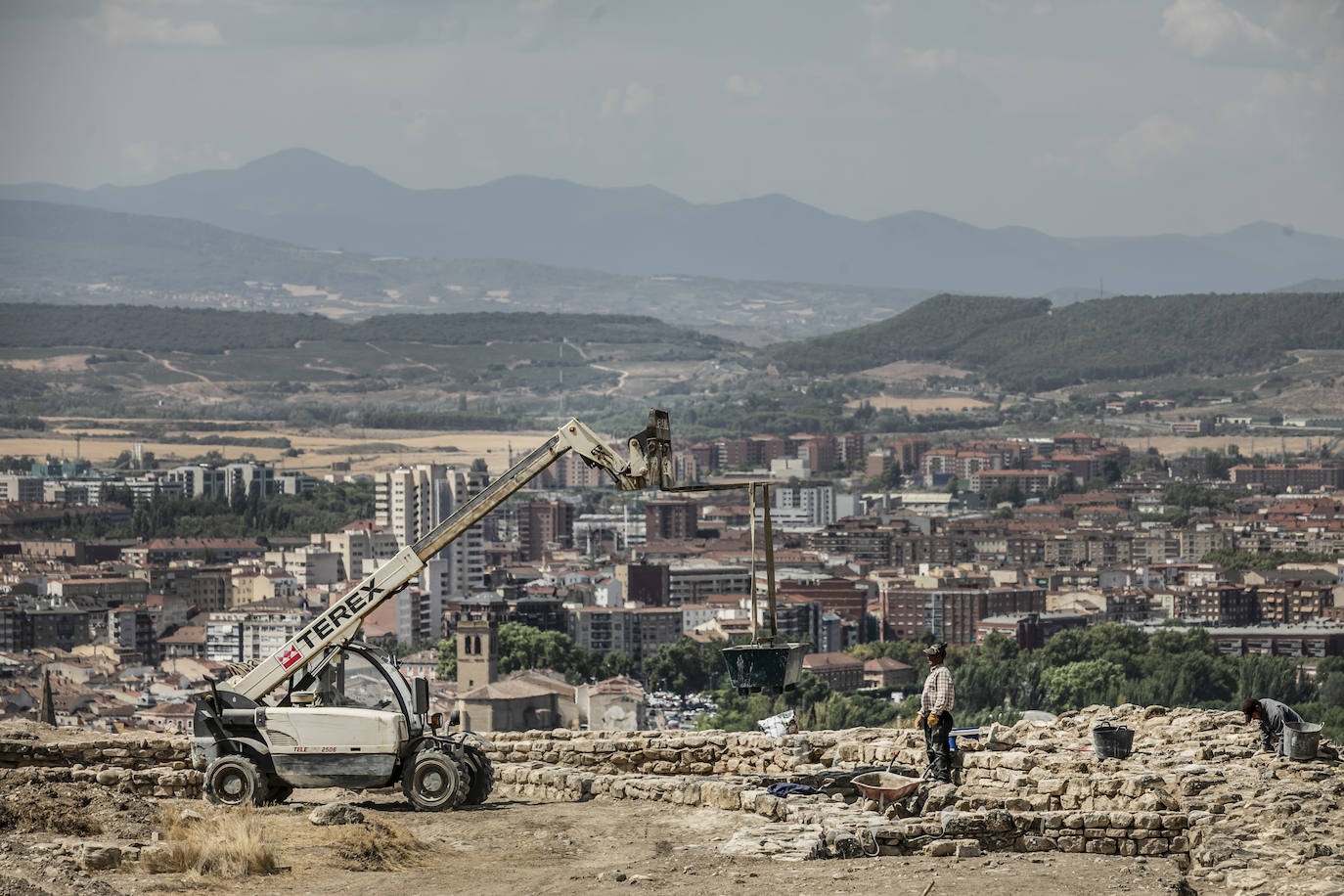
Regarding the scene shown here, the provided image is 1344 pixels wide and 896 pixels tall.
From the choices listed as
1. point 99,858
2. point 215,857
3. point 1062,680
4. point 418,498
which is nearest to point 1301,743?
point 215,857

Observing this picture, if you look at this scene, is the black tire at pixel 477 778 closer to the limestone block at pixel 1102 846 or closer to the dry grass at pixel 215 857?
the dry grass at pixel 215 857

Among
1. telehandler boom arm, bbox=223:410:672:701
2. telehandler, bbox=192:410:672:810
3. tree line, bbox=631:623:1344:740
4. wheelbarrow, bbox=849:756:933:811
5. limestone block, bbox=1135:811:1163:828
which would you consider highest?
telehandler boom arm, bbox=223:410:672:701

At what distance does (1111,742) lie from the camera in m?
11.6

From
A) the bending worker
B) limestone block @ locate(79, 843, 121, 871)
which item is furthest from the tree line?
limestone block @ locate(79, 843, 121, 871)

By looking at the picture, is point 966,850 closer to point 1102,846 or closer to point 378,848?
point 1102,846

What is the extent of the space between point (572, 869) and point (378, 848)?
824mm

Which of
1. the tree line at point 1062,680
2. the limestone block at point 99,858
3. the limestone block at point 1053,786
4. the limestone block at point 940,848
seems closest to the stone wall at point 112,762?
the limestone block at point 99,858

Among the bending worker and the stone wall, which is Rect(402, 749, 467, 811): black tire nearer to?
the stone wall

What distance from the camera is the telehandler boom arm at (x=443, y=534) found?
11.1 m

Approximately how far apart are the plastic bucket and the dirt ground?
86.6 inches

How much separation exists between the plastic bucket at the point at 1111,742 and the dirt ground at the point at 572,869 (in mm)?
2200

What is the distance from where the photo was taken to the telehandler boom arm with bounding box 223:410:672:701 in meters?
11.1

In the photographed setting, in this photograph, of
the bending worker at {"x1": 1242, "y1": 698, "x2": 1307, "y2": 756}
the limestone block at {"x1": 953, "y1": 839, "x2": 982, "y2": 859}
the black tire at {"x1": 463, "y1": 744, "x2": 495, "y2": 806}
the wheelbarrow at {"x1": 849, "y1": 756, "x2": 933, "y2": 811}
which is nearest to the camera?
the limestone block at {"x1": 953, "y1": 839, "x2": 982, "y2": 859}

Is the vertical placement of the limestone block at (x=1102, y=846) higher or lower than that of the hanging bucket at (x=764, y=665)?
lower
